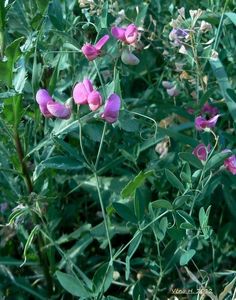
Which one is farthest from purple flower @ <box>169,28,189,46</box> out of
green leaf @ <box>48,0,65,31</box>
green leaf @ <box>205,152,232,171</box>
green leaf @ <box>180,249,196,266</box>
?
green leaf @ <box>180,249,196,266</box>

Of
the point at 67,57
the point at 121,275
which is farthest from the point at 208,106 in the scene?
the point at 121,275

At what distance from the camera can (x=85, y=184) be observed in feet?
5.66

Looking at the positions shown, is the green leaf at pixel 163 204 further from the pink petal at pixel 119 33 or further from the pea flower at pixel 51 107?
the pink petal at pixel 119 33

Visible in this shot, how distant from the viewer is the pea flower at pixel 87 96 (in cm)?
124

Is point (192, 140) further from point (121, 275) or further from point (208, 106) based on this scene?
point (121, 275)

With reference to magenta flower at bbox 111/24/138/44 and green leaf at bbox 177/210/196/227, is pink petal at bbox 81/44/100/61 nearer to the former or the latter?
magenta flower at bbox 111/24/138/44

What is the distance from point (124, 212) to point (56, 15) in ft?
1.60

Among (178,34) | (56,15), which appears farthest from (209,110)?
(56,15)

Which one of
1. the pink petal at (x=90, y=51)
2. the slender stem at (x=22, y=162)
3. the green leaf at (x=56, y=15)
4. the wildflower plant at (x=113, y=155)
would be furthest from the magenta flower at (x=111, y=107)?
the green leaf at (x=56, y=15)

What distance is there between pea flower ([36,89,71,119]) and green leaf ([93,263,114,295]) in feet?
0.97

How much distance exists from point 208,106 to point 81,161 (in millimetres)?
429

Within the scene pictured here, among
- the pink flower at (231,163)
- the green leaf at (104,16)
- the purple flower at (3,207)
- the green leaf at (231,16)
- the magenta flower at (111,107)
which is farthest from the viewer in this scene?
the purple flower at (3,207)

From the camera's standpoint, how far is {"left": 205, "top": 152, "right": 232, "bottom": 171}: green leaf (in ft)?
4.25

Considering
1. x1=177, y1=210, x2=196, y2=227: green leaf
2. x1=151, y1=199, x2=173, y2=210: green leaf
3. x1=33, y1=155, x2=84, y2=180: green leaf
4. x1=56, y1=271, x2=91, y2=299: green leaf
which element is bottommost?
x1=56, y1=271, x2=91, y2=299: green leaf
